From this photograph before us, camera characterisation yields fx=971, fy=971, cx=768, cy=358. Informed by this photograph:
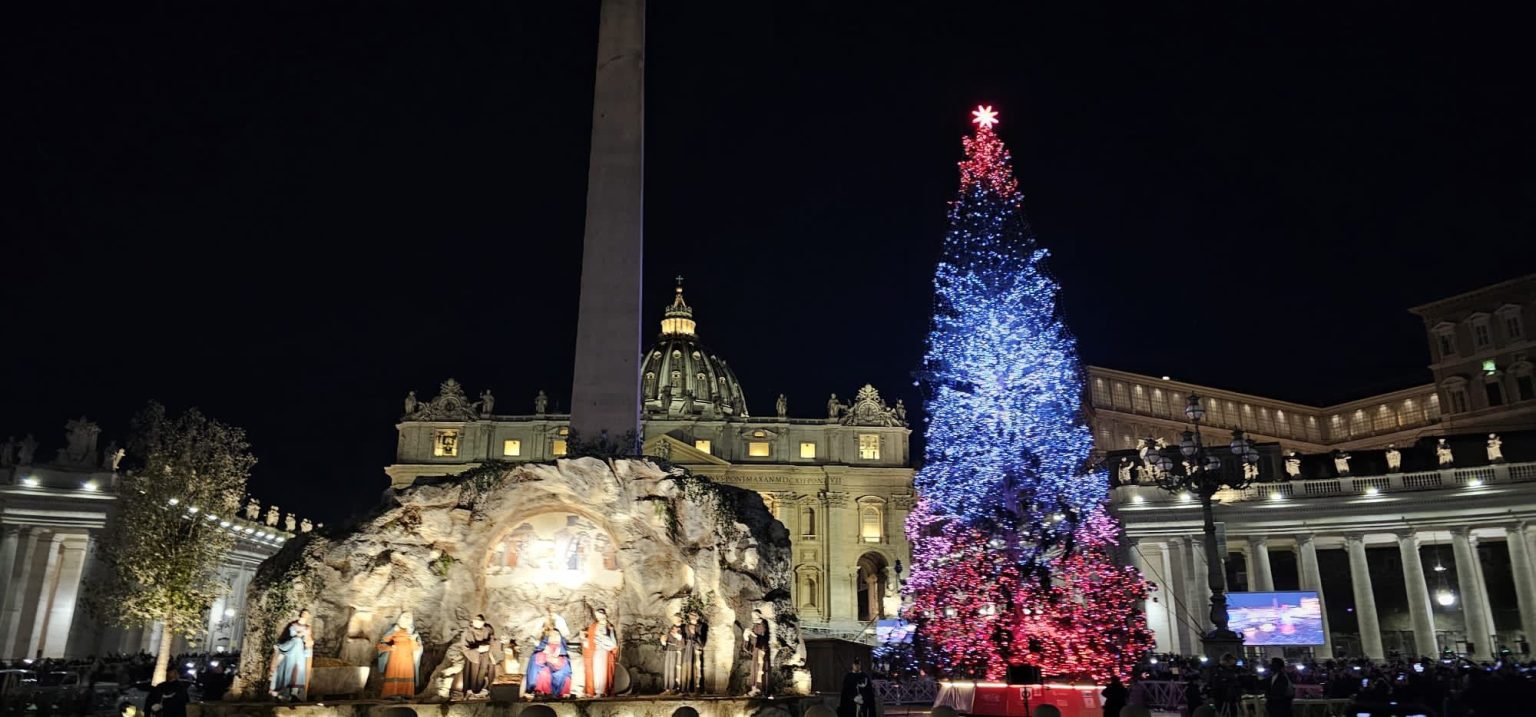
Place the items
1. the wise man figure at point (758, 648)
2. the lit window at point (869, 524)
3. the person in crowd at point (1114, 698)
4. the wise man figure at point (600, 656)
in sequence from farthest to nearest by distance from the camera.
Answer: the lit window at point (869, 524) < the wise man figure at point (600, 656) < the wise man figure at point (758, 648) < the person in crowd at point (1114, 698)

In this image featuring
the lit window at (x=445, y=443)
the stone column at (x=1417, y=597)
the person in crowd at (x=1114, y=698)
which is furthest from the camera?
the lit window at (x=445, y=443)

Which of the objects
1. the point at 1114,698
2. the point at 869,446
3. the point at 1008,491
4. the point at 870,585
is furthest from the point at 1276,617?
the point at 870,585

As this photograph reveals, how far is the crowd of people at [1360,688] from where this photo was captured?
9.77 m

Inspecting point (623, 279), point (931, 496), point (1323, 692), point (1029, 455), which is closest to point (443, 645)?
point (623, 279)

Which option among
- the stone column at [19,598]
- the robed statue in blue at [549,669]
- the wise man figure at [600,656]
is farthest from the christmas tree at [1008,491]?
the stone column at [19,598]

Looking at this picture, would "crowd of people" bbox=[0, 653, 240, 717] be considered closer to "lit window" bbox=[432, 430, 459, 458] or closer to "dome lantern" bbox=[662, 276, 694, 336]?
"lit window" bbox=[432, 430, 459, 458]

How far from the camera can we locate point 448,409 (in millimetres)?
84188

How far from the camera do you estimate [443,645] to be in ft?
66.6

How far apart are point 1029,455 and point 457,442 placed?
69920 mm

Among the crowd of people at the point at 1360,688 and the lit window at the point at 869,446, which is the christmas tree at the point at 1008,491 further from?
the lit window at the point at 869,446

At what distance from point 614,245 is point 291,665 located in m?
11.6

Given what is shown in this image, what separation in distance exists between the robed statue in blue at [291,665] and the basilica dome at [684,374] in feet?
261

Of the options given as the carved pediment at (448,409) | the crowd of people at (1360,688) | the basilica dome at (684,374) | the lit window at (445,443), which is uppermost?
the basilica dome at (684,374)

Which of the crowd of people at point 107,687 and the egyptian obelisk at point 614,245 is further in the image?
the egyptian obelisk at point 614,245
